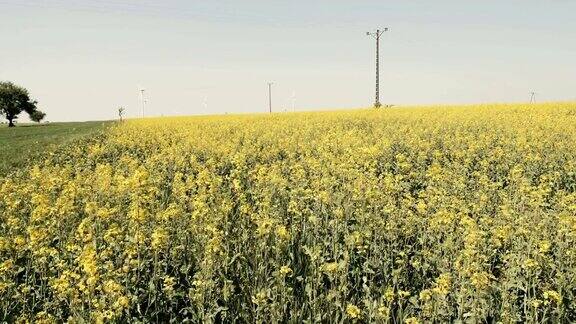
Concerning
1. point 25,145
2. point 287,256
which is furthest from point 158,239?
point 25,145

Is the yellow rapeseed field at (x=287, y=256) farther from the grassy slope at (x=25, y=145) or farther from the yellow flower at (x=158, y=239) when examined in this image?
the grassy slope at (x=25, y=145)

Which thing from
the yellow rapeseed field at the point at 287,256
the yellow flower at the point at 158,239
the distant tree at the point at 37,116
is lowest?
the yellow rapeseed field at the point at 287,256

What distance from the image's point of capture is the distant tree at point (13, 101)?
9469 centimetres

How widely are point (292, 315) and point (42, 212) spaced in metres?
3.81

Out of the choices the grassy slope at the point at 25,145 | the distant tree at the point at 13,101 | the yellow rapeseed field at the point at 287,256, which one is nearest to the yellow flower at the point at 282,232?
the yellow rapeseed field at the point at 287,256

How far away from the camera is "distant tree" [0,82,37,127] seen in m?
94.7

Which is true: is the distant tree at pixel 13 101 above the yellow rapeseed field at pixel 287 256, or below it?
above

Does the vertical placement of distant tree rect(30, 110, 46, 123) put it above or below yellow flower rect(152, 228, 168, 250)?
above

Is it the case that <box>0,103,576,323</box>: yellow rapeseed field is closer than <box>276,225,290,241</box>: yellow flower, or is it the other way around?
<box>0,103,576,323</box>: yellow rapeseed field

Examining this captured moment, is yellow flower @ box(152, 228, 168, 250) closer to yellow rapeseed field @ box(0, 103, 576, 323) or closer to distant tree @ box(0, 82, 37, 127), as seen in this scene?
yellow rapeseed field @ box(0, 103, 576, 323)

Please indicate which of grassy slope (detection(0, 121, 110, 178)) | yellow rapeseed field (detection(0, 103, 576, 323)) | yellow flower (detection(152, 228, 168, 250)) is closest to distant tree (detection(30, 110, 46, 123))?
grassy slope (detection(0, 121, 110, 178))

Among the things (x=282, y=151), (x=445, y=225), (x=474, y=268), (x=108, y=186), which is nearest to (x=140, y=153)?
(x=282, y=151)

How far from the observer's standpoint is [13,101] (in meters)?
95.6

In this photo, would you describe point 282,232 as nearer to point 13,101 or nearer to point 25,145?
point 25,145
